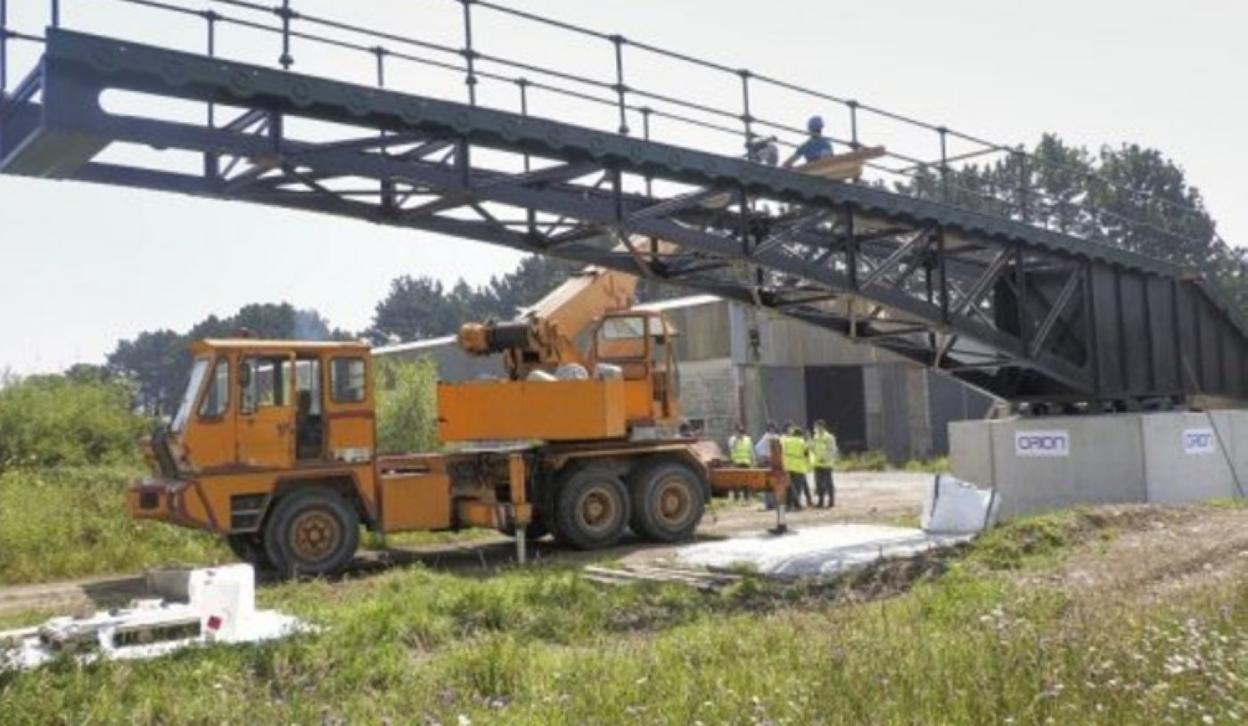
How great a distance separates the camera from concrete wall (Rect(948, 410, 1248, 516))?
17656 mm

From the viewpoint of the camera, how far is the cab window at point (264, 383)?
14378mm

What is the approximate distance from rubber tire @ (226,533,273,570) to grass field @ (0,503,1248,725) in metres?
4.89

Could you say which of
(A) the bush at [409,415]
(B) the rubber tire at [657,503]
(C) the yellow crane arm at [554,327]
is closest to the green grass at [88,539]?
(C) the yellow crane arm at [554,327]

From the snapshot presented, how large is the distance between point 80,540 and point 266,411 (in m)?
4.45

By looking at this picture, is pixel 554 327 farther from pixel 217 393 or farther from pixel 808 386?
pixel 808 386

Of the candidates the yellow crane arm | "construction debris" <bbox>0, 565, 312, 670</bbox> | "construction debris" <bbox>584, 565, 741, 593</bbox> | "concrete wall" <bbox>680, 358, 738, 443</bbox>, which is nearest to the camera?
"construction debris" <bbox>0, 565, 312, 670</bbox>

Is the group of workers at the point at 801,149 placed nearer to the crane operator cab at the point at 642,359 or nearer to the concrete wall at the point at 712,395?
the crane operator cab at the point at 642,359

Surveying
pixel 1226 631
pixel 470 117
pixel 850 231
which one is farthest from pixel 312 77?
pixel 1226 631

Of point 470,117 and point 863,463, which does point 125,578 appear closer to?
point 470,117

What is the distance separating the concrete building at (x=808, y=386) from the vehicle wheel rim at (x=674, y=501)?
19.3 m

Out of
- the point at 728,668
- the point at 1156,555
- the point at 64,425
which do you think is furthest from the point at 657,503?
the point at 64,425

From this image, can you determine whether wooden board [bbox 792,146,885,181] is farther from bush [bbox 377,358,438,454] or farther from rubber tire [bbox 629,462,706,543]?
bush [bbox 377,358,438,454]

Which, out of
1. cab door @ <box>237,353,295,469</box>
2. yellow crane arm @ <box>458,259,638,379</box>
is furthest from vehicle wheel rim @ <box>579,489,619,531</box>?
cab door @ <box>237,353,295,469</box>

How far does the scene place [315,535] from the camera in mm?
14852
